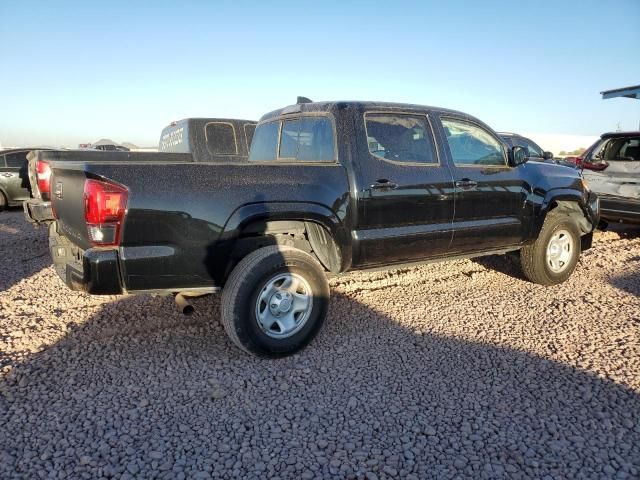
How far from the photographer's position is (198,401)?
9.36 ft

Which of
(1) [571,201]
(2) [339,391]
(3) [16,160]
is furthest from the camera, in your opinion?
(3) [16,160]

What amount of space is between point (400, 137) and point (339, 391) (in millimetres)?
2248

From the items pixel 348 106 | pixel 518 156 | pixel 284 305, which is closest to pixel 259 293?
pixel 284 305

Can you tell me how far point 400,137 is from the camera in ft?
13.3

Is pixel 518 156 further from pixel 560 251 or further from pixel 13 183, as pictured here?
pixel 13 183

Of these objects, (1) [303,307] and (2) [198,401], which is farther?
(1) [303,307]

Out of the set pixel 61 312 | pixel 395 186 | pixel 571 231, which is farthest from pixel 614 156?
pixel 61 312

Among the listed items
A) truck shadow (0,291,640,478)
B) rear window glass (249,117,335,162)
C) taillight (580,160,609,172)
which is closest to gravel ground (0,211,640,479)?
truck shadow (0,291,640,478)

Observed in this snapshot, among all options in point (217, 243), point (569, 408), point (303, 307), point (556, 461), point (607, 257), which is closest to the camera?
point (556, 461)

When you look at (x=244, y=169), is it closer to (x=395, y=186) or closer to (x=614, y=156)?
(x=395, y=186)

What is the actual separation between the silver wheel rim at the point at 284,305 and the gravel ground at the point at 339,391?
0.25 m

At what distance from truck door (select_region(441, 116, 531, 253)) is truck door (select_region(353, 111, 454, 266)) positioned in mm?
166

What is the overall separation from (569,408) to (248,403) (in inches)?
77.1

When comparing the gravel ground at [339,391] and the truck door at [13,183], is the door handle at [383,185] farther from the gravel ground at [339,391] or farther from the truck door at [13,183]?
the truck door at [13,183]
